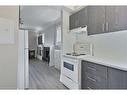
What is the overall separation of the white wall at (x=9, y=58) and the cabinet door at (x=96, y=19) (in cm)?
155

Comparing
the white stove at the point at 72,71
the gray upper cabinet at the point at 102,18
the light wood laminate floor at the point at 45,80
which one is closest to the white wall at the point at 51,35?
the light wood laminate floor at the point at 45,80

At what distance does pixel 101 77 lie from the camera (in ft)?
7.73

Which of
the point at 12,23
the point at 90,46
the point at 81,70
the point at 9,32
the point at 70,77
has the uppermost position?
the point at 12,23

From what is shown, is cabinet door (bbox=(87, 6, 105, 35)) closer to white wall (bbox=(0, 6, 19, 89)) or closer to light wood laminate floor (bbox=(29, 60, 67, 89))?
white wall (bbox=(0, 6, 19, 89))

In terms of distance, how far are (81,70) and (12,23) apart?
5.51ft

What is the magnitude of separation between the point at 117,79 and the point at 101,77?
42cm

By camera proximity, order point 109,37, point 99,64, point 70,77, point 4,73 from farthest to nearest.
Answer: point 70,77
point 109,37
point 4,73
point 99,64

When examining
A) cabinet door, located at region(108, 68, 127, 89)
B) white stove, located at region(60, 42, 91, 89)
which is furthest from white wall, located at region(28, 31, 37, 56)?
cabinet door, located at region(108, 68, 127, 89)

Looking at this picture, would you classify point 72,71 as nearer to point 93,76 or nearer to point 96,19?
point 93,76
